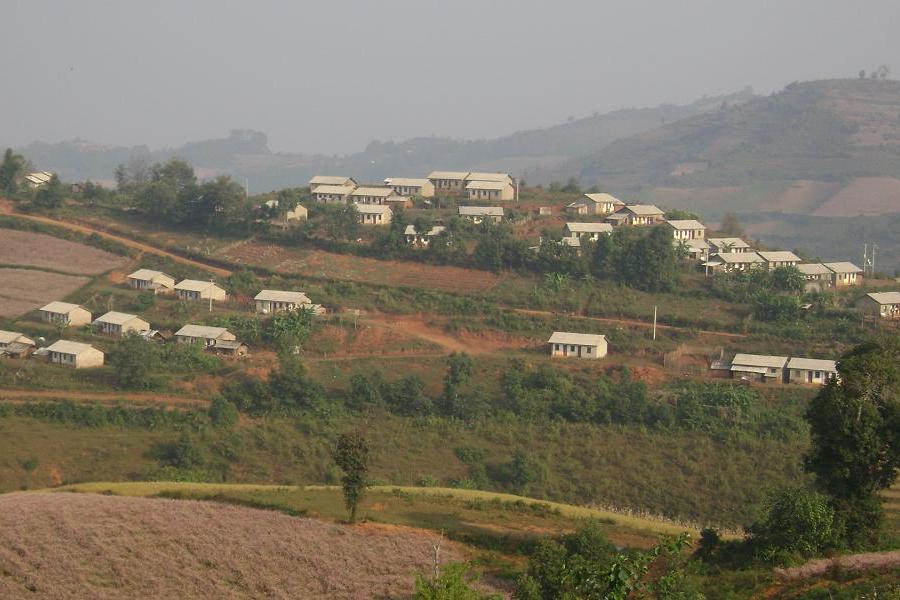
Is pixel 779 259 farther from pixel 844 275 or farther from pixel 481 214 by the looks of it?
pixel 481 214

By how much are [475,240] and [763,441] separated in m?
22.9

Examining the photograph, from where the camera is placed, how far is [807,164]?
429 ft

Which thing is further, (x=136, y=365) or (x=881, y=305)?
(x=881, y=305)

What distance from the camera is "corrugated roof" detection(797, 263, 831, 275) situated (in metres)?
49.8

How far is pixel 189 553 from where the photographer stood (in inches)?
785

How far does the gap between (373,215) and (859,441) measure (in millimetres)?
39541

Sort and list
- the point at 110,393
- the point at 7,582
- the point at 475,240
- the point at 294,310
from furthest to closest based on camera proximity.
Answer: the point at 475,240, the point at 294,310, the point at 110,393, the point at 7,582

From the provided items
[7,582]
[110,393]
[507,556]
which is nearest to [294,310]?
[110,393]

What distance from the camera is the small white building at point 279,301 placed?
46.4 m

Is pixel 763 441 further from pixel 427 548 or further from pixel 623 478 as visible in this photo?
pixel 427 548

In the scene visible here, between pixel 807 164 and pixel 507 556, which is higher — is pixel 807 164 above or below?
above

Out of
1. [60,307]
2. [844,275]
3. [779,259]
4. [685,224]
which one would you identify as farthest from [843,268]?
[60,307]

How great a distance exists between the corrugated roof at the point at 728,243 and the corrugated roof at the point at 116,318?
28.1 m

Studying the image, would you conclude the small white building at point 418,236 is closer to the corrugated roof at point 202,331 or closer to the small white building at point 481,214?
the small white building at point 481,214
